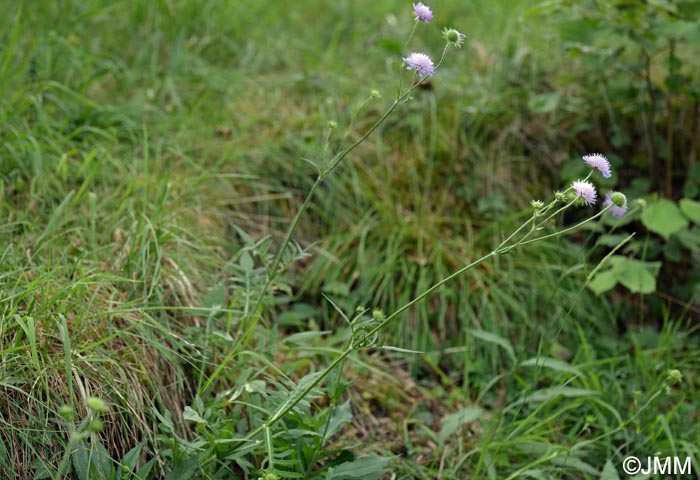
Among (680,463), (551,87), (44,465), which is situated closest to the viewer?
(44,465)

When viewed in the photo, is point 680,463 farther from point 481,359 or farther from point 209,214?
point 209,214

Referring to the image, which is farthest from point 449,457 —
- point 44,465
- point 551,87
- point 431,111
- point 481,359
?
point 551,87

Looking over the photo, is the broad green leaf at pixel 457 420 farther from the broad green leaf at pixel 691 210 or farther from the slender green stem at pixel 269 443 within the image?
the broad green leaf at pixel 691 210

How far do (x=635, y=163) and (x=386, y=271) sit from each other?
3.30 ft

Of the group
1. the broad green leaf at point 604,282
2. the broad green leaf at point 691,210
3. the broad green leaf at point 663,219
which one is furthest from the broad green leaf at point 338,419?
the broad green leaf at point 691,210

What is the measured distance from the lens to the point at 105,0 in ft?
9.14

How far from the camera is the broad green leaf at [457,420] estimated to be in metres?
1.75

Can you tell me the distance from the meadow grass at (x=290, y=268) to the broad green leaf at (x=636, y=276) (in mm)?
159

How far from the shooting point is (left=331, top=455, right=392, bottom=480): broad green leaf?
4.73 ft

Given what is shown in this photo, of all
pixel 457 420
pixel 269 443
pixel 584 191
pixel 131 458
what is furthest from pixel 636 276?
pixel 131 458

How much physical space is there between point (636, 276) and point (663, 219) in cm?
22

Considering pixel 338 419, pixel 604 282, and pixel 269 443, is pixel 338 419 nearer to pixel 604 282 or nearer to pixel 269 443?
pixel 269 443

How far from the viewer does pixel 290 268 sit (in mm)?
2289

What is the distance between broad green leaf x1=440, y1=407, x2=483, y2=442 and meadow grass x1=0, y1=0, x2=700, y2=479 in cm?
1
